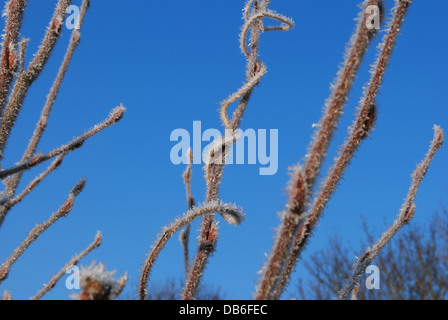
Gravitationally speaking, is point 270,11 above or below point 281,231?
above

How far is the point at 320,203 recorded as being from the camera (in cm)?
67

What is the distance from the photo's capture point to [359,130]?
67 cm

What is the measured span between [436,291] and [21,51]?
12.3 metres

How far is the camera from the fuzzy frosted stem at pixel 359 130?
0.66m

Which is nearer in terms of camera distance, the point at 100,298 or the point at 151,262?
the point at 100,298

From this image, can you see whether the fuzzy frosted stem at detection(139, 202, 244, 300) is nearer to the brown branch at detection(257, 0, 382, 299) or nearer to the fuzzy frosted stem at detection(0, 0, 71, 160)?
the brown branch at detection(257, 0, 382, 299)

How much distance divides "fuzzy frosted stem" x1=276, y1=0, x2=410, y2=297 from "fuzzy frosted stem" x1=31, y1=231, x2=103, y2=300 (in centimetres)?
79

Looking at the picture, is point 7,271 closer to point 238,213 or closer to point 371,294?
point 238,213

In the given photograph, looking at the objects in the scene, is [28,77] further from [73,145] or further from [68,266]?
[68,266]

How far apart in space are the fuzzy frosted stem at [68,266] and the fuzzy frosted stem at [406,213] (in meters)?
0.75

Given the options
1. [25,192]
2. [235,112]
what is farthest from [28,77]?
[235,112]

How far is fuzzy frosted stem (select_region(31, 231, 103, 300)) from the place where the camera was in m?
1.22

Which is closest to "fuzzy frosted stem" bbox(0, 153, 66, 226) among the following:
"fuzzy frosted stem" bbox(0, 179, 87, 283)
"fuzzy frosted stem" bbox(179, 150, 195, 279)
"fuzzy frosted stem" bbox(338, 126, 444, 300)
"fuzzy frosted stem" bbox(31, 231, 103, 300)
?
"fuzzy frosted stem" bbox(0, 179, 87, 283)
